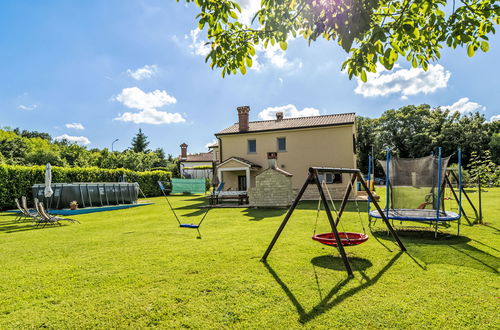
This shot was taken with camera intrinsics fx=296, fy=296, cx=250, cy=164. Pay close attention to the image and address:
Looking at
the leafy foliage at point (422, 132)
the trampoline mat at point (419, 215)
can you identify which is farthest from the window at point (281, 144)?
the leafy foliage at point (422, 132)

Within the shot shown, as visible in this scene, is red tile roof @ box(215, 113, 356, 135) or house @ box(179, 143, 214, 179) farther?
house @ box(179, 143, 214, 179)

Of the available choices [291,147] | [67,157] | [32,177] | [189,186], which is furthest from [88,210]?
[67,157]

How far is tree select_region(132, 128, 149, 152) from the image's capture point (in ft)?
194

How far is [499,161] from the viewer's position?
39.8 m

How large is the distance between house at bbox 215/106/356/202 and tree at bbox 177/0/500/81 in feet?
52.3

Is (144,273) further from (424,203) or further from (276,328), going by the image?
(424,203)

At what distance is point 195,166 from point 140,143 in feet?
47.8

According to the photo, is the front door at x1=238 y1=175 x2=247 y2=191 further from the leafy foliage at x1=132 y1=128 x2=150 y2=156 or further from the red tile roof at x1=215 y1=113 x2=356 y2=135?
the leafy foliage at x1=132 y1=128 x2=150 y2=156

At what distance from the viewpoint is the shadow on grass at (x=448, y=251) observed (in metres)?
5.29

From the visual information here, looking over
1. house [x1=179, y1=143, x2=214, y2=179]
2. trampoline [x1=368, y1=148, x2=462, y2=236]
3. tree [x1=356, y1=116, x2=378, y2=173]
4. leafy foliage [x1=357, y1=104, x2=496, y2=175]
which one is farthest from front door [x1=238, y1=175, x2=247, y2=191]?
tree [x1=356, y1=116, x2=378, y2=173]

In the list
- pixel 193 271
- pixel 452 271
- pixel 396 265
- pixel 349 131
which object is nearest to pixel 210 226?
pixel 193 271

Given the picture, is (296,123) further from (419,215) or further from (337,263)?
(337,263)

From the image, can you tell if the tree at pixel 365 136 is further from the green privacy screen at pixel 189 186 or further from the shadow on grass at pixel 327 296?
the shadow on grass at pixel 327 296

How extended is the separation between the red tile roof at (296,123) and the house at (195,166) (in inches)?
510
